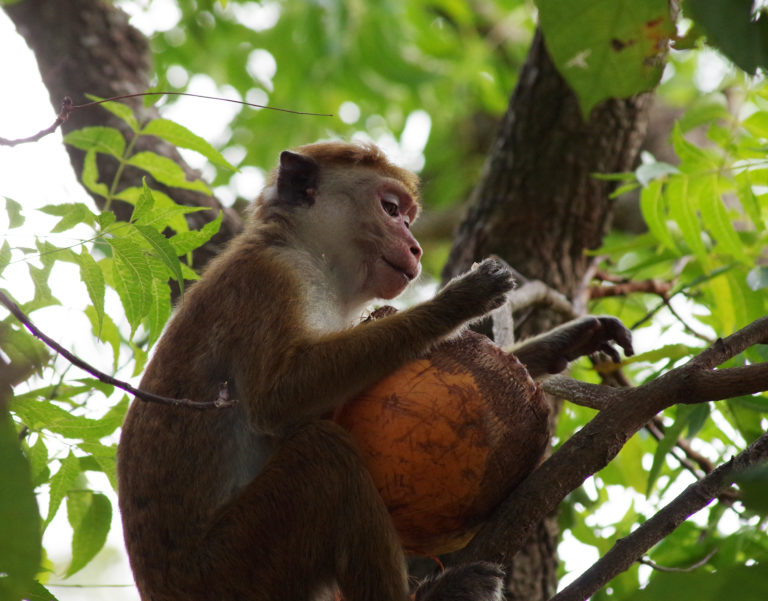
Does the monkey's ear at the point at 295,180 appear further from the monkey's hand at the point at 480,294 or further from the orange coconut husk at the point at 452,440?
the orange coconut husk at the point at 452,440

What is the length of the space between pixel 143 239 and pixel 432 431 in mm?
1388

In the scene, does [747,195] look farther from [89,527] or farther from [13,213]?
[89,527]

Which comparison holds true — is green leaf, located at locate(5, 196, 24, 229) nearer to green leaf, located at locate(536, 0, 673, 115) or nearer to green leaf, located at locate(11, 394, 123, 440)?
green leaf, located at locate(11, 394, 123, 440)

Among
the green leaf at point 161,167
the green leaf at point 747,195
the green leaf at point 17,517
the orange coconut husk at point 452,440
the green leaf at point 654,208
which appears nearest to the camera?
the green leaf at point 17,517

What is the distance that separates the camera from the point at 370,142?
5148 mm

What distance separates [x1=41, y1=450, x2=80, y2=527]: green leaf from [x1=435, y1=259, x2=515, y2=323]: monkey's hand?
5.61 ft

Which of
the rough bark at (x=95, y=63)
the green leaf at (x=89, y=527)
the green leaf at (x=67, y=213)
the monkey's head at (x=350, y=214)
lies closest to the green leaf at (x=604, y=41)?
the green leaf at (x=67, y=213)

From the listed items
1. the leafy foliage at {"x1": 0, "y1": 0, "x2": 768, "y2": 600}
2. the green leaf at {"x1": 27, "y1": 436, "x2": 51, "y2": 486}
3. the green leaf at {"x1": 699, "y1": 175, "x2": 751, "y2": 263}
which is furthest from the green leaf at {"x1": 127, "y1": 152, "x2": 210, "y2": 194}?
the green leaf at {"x1": 699, "y1": 175, "x2": 751, "y2": 263}

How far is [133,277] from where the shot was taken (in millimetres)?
3145

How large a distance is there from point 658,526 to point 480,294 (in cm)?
141

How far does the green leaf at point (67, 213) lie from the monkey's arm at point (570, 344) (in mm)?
2128

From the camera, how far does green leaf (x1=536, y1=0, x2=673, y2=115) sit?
4.25 ft

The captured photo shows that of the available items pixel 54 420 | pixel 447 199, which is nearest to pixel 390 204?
pixel 54 420

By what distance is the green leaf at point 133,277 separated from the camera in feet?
10.3
